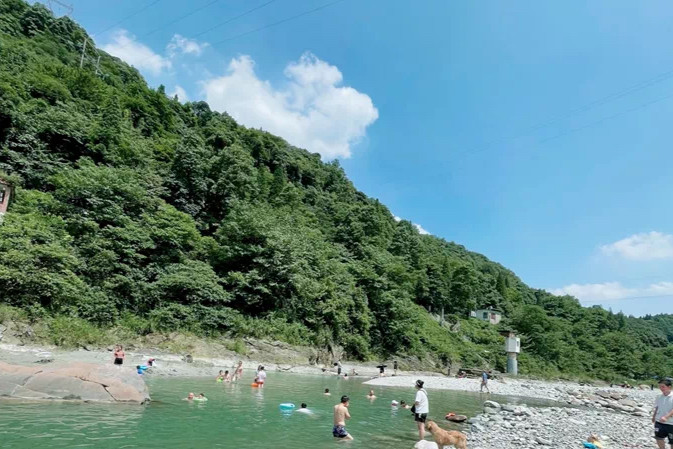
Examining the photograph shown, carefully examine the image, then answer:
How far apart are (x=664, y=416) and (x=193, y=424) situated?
12.6 meters

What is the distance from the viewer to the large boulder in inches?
510

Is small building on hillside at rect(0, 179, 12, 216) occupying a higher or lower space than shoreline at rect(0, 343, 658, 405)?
higher

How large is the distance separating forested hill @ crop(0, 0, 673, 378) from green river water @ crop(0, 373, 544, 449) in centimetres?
1563

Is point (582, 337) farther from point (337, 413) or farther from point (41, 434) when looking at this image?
point (41, 434)

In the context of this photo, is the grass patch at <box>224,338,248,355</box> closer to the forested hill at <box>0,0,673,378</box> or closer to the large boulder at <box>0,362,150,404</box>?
the forested hill at <box>0,0,673,378</box>

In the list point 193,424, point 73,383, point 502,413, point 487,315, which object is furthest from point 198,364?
point 487,315

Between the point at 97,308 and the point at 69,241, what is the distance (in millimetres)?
5602

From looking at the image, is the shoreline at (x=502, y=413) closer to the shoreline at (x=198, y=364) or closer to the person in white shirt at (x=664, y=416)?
the shoreline at (x=198, y=364)

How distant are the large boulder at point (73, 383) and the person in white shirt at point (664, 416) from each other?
15.4 metres

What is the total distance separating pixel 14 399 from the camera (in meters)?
12.6

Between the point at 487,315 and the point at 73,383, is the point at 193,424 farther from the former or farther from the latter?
the point at 487,315

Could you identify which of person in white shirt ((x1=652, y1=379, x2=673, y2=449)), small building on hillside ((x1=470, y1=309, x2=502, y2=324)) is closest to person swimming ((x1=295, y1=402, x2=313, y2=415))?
person in white shirt ((x1=652, y1=379, x2=673, y2=449))

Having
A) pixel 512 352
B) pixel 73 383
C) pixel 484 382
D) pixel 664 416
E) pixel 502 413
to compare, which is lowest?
pixel 484 382

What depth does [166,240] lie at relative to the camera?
37.9 metres
